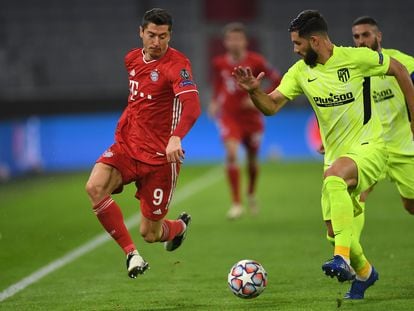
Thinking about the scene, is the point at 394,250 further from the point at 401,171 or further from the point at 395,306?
the point at 395,306

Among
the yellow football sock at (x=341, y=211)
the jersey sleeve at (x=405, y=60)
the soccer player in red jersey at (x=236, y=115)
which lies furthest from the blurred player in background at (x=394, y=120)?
the soccer player in red jersey at (x=236, y=115)

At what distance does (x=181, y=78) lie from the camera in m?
7.55

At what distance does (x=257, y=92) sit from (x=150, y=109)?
112 centimetres

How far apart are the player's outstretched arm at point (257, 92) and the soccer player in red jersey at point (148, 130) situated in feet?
1.70

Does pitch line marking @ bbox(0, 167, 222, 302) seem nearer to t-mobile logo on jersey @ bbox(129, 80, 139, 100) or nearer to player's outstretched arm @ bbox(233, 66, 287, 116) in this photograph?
t-mobile logo on jersey @ bbox(129, 80, 139, 100)

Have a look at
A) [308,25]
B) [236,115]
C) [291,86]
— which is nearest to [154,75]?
[291,86]

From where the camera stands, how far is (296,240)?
11094mm

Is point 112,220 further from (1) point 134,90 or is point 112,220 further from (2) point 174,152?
(1) point 134,90

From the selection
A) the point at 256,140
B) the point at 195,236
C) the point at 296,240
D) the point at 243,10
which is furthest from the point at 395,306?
the point at 243,10

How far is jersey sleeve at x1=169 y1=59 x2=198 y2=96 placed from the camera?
7.50 m

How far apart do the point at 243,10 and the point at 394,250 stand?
2257 centimetres

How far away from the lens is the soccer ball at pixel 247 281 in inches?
274

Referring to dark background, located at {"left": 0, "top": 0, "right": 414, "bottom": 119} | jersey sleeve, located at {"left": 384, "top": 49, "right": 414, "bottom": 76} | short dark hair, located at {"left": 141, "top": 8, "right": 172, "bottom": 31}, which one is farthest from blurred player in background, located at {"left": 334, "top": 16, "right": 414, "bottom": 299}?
dark background, located at {"left": 0, "top": 0, "right": 414, "bottom": 119}

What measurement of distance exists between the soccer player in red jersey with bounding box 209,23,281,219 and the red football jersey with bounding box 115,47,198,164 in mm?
5846
